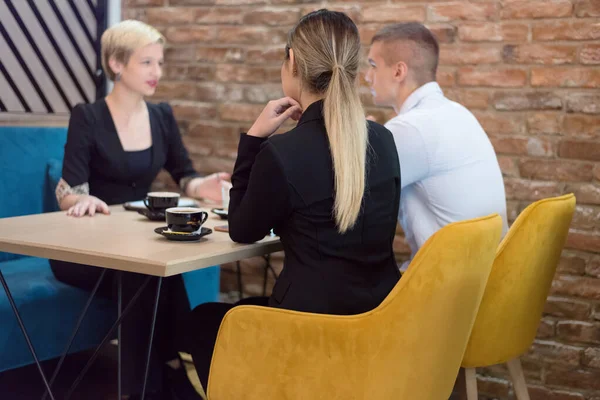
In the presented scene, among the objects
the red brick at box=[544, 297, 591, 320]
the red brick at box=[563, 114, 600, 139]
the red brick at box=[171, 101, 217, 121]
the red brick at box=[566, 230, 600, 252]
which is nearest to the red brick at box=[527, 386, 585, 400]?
the red brick at box=[544, 297, 591, 320]

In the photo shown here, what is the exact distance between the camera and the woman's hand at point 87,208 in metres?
2.31

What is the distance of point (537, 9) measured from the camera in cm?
284

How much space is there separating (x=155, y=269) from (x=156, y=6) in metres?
2.31

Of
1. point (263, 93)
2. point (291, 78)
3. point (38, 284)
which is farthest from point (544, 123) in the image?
point (38, 284)

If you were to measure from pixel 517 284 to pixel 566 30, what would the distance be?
1.20m

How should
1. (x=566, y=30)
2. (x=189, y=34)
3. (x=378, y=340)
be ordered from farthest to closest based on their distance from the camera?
(x=189, y=34), (x=566, y=30), (x=378, y=340)

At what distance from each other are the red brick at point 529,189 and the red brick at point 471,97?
1.02ft

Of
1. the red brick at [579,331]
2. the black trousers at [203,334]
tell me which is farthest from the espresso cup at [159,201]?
the red brick at [579,331]

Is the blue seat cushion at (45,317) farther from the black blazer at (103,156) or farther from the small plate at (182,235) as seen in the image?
the small plate at (182,235)

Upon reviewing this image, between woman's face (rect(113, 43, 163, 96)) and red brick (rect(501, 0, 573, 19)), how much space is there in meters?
1.35

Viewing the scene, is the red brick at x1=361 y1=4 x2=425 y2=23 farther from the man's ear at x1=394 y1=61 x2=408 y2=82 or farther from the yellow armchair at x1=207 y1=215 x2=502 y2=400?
the yellow armchair at x1=207 y1=215 x2=502 y2=400

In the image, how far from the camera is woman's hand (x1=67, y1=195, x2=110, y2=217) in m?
2.31

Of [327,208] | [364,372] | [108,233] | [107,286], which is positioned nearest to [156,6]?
[107,286]

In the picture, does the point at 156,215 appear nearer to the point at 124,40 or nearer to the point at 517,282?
the point at 124,40
